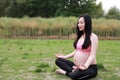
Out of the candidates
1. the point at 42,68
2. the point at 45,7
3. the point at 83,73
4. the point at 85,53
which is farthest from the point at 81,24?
the point at 45,7

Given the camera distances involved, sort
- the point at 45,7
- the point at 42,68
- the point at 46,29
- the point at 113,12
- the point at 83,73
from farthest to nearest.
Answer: the point at 113,12, the point at 45,7, the point at 46,29, the point at 42,68, the point at 83,73

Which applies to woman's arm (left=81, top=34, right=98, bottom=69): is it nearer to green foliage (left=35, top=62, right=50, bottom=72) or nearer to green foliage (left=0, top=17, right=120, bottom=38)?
green foliage (left=35, top=62, right=50, bottom=72)

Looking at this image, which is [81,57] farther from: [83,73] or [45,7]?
[45,7]

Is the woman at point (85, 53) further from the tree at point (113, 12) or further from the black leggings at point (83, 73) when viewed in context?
the tree at point (113, 12)

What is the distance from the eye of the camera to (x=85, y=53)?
6488 mm

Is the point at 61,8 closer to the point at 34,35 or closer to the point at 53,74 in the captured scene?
the point at 34,35

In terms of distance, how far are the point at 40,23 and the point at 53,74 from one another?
1463 centimetres

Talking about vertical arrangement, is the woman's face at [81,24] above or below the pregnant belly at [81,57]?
above

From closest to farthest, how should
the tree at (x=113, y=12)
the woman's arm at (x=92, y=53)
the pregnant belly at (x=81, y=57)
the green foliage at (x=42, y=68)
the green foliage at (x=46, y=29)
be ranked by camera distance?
the woman's arm at (x=92, y=53), the pregnant belly at (x=81, y=57), the green foliage at (x=42, y=68), the green foliage at (x=46, y=29), the tree at (x=113, y=12)

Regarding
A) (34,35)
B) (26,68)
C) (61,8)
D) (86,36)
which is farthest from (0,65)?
(61,8)

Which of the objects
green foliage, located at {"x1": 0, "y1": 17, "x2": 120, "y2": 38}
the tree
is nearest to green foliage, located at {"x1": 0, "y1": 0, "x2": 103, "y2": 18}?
the tree

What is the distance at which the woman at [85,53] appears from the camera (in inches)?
246

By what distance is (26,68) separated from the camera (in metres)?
7.94

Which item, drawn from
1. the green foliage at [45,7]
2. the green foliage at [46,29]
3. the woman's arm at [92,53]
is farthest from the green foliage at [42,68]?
the green foliage at [45,7]
